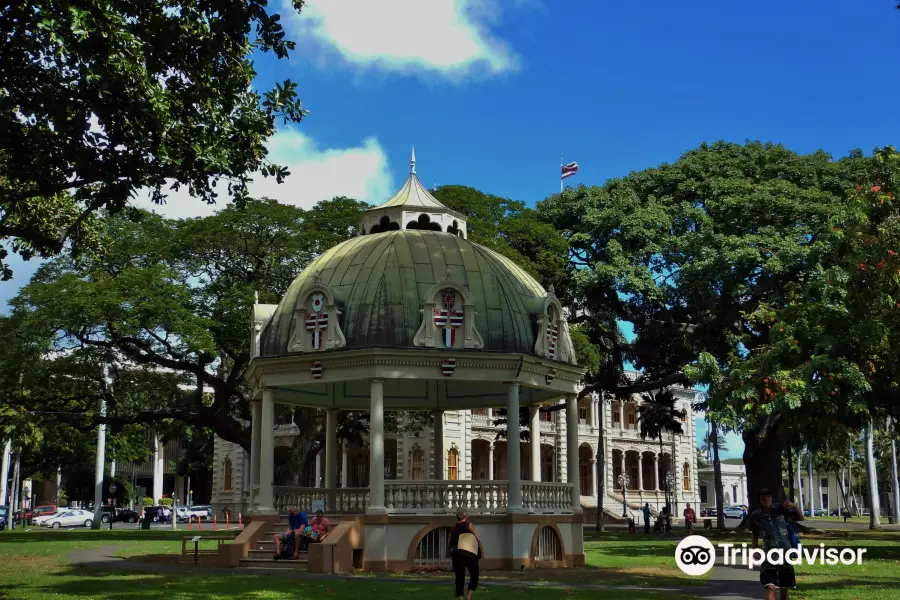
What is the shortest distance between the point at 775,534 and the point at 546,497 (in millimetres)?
11371

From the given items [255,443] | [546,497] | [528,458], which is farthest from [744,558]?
[528,458]

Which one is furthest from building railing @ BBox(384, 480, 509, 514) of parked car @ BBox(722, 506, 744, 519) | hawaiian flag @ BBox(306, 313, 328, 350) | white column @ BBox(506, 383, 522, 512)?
parked car @ BBox(722, 506, 744, 519)

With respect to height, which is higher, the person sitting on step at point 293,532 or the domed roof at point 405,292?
the domed roof at point 405,292

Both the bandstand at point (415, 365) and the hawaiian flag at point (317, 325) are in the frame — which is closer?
the bandstand at point (415, 365)

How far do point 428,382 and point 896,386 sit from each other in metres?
13.5

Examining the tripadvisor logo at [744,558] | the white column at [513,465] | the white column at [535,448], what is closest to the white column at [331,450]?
the white column at [535,448]

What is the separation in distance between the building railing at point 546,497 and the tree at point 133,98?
33.3 ft

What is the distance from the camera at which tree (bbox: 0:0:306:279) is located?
51.2 feet

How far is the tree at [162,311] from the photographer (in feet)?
122

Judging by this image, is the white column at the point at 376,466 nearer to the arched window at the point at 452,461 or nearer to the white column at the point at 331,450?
the white column at the point at 331,450

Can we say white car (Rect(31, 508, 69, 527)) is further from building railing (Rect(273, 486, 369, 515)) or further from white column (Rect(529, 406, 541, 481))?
white column (Rect(529, 406, 541, 481))

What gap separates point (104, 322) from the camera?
3753cm

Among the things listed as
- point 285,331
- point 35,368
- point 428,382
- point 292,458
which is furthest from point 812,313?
point 35,368

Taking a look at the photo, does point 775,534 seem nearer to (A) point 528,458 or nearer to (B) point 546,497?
(B) point 546,497
